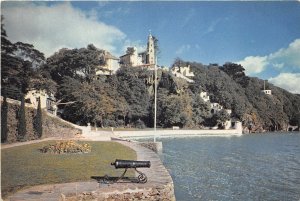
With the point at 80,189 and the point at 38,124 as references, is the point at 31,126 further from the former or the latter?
the point at 80,189

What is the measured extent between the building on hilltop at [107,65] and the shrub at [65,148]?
11.4ft

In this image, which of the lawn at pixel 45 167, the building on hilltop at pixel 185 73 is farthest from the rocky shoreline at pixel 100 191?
the building on hilltop at pixel 185 73

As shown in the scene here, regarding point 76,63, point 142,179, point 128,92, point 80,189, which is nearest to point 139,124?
point 128,92

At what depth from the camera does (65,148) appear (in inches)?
459

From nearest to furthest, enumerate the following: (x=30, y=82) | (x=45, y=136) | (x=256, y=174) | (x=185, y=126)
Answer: (x=30, y=82)
(x=45, y=136)
(x=256, y=174)
(x=185, y=126)

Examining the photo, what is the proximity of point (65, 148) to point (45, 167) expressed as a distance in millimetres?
1944

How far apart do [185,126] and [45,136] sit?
2434 cm

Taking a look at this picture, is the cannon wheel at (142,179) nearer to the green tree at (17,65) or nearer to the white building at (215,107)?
the green tree at (17,65)

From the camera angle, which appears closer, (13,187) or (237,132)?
(13,187)

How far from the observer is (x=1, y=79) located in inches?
354

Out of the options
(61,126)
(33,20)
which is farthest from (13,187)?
(61,126)

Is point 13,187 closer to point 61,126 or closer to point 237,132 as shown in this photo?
point 61,126

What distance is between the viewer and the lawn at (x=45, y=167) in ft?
27.8

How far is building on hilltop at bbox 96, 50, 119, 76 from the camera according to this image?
588 inches
